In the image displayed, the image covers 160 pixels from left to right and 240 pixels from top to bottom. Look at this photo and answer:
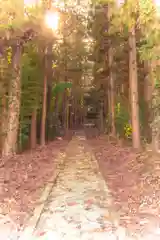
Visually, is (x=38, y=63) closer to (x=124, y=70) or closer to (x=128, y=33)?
(x=124, y=70)

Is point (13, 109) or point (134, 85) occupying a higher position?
point (134, 85)

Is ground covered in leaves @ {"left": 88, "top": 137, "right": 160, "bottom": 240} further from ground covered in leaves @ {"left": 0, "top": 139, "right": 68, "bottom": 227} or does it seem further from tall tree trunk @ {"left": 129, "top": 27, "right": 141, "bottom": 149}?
ground covered in leaves @ {"left": 0, "top": 139, "right": 68, "bottom": 227}

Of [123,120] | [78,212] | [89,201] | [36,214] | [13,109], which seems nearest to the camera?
[36,214]

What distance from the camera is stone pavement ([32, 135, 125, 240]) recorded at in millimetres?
4996

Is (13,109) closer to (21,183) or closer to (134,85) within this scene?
(21,183)

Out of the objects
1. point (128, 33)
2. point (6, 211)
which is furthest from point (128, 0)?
point (6, 211)

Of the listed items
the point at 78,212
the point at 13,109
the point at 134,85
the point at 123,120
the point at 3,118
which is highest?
the point at 134,85

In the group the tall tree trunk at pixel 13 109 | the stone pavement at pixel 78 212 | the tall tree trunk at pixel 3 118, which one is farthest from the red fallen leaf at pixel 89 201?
the tall tree trunk at pixel 3 118

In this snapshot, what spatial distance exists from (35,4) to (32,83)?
789cm

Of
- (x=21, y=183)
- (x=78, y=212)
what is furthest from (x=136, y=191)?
(x=21, y=183)

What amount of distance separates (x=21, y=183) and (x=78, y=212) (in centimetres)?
291

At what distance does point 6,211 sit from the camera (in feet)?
20.5

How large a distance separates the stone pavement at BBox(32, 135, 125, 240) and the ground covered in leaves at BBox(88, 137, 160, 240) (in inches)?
11.1

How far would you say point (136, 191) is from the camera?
7.55m
